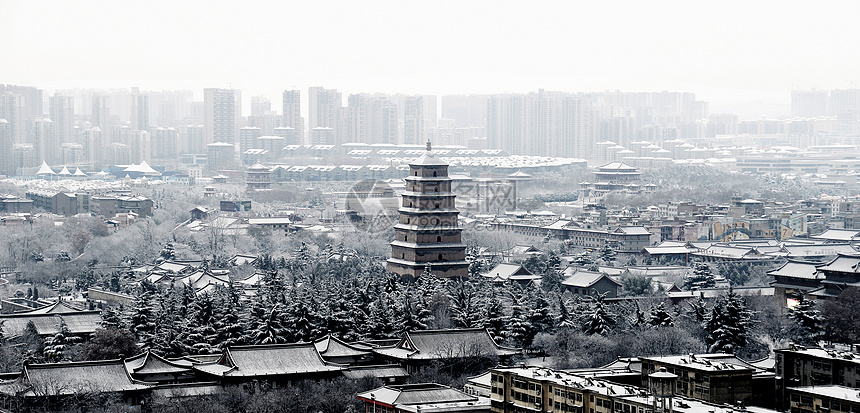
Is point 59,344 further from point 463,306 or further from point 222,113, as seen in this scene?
point 222,113

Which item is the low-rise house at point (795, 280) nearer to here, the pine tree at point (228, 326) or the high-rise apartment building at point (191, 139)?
the pine tree at point (228, 326)

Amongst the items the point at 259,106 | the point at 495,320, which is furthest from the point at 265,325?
the point at 259,106

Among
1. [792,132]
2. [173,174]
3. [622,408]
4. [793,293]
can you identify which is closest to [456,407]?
[622,408]

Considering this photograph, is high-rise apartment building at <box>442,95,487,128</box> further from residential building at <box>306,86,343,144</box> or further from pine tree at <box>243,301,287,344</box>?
pine tree at <box>243,301,287,344</box>

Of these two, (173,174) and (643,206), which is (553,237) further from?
(173,174)

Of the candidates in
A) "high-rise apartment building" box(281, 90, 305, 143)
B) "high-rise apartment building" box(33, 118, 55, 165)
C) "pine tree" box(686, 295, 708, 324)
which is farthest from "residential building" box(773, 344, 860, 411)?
"high-rise apartment building" box(281, 90, 305, 143)

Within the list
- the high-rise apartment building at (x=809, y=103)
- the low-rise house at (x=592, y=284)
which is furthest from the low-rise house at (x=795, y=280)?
the high-rise apartment building at (x=809, y=103)

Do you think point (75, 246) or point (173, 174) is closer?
point (75, 246)
